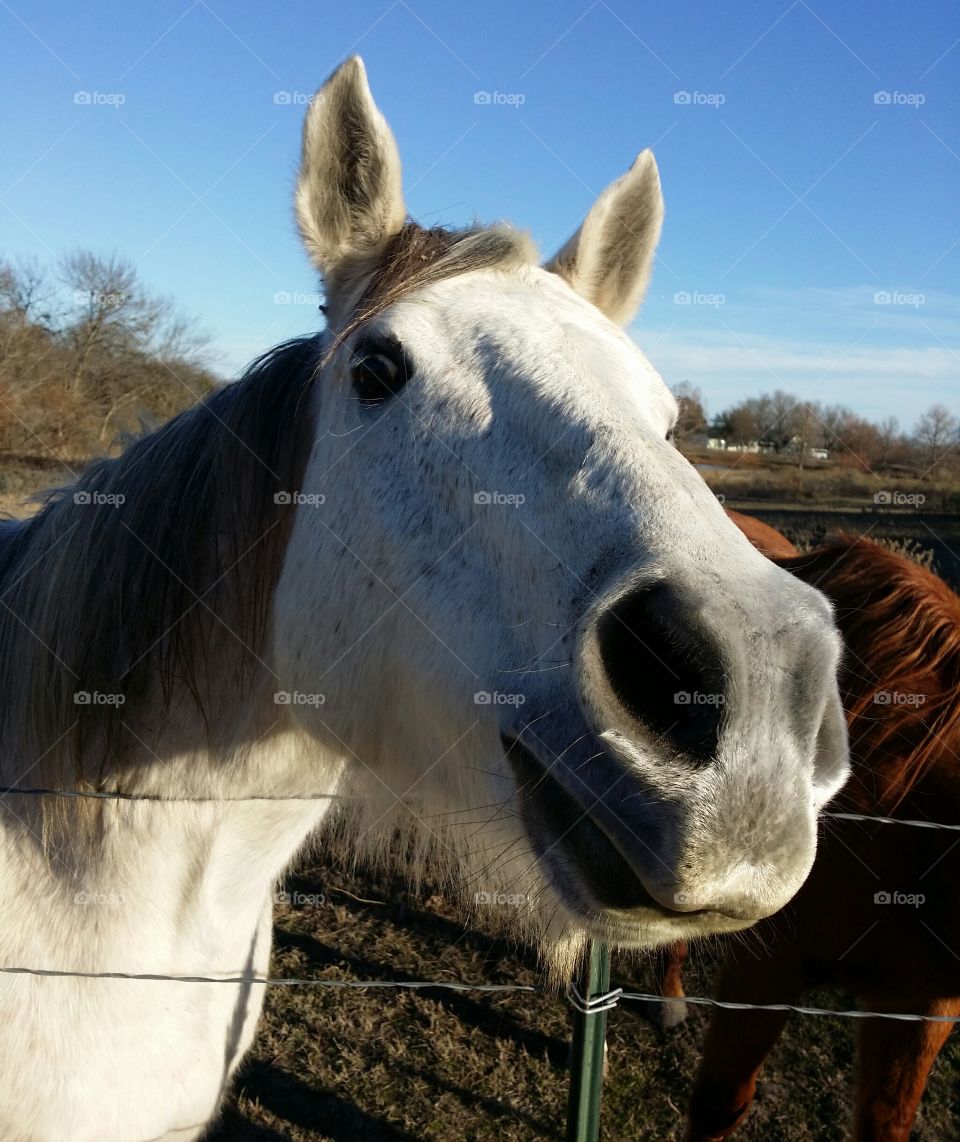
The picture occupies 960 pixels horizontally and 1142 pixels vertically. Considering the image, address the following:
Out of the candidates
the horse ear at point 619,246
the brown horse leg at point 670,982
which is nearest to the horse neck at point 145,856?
the horse ear at point 619,246

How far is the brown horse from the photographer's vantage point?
3.09 metres

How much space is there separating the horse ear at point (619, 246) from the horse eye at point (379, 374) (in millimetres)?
840

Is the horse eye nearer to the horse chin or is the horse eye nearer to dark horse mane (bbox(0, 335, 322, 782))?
dark horse mane (bbox(0, 335, 322, 782))

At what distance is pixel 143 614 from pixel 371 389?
→ 0.81 meters

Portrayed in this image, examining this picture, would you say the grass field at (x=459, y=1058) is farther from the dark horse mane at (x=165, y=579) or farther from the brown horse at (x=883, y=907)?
the dark horse mane at (x=165, y=579)

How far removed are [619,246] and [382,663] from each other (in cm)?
157

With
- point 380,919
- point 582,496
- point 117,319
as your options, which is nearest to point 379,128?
point 582,496

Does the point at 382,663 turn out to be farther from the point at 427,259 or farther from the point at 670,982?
the point at 670,982

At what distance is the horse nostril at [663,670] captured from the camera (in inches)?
45.9

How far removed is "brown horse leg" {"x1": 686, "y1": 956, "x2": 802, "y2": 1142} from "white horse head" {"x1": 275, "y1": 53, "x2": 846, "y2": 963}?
2165mm

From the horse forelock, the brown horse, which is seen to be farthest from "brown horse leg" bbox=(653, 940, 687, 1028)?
the horse forelock

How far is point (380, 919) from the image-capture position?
5531 mm

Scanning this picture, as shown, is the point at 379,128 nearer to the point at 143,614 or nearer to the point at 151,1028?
the point at 143,614

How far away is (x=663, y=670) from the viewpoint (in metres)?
1.24
